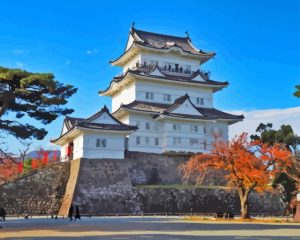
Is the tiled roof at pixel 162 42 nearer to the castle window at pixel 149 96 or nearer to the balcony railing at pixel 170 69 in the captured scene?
the balcony railing at pixel 170 69

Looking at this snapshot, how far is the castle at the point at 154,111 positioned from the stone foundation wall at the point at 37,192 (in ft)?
9.16

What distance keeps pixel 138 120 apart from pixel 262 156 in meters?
15.4

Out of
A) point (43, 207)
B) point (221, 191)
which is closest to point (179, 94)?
point (221, 191)

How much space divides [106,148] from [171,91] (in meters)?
11.5

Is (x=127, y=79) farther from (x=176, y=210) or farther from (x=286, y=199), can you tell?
(x=286, y=199)

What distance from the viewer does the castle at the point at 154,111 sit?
3753 cm

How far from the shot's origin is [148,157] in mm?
40250

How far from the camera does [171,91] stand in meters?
45.1

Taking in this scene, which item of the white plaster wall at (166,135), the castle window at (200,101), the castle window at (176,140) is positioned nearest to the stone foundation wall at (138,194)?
the white plaster wall at (166,135)

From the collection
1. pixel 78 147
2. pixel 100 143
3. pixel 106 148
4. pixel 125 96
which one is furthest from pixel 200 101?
pixel 78 147

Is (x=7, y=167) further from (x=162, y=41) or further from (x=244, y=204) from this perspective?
(x=162, y=41)

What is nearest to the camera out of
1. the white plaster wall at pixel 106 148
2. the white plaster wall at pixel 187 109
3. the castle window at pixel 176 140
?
the white plaster wall at pixel 106 148

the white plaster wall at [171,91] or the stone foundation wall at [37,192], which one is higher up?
the white plaster wall at [171,91]

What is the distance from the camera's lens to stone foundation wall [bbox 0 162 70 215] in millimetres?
34406
